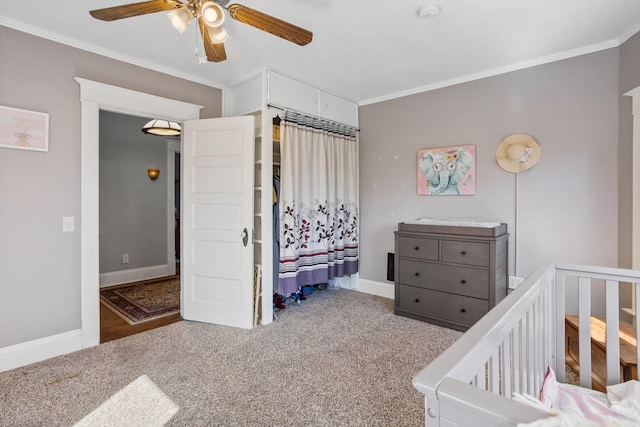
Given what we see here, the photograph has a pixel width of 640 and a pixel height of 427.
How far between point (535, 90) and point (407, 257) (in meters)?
1.93

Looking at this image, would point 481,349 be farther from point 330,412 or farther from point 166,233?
point 166,233

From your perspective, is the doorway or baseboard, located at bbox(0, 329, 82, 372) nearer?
baseboard, located at bbox(0, 329, 82, 372)

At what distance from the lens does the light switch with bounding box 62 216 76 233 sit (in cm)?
254

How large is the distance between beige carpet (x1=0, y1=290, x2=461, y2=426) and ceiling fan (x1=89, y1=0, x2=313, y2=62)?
2.08m

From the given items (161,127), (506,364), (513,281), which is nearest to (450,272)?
(513,281)

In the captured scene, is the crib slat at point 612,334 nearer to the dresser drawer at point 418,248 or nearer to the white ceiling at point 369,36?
the dresser drawer at point 418,248

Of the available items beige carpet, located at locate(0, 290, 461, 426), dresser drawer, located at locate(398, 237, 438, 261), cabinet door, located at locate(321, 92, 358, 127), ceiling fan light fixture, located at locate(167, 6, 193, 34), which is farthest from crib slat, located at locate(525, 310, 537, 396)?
cabinet door, located at locate(321, 92, 358, 127)

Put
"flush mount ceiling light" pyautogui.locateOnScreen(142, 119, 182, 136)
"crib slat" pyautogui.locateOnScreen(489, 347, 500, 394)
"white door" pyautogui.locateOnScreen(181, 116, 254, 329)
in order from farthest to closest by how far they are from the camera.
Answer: "flush mount ceiling light" pyautogui.locateOnScreen(142, 119, 182, 136) → "white door" pyautogui.locateOnScreen(181, 116, 254, 329) → "crib slat" pyautogui.locateOnScreen(489, 347, 500, 394)

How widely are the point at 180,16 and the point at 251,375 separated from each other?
7.17ft

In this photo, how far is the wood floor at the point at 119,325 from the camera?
2.89 metres

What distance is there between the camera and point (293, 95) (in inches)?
132

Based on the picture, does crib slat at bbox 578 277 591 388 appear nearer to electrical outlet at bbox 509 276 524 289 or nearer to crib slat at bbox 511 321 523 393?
crib slat at bbox 511 321 523 393

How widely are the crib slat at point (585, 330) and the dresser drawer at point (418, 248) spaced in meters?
1.47

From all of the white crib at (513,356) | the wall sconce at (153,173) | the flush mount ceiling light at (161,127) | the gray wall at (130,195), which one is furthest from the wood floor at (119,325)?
the white crib at (513,356)
